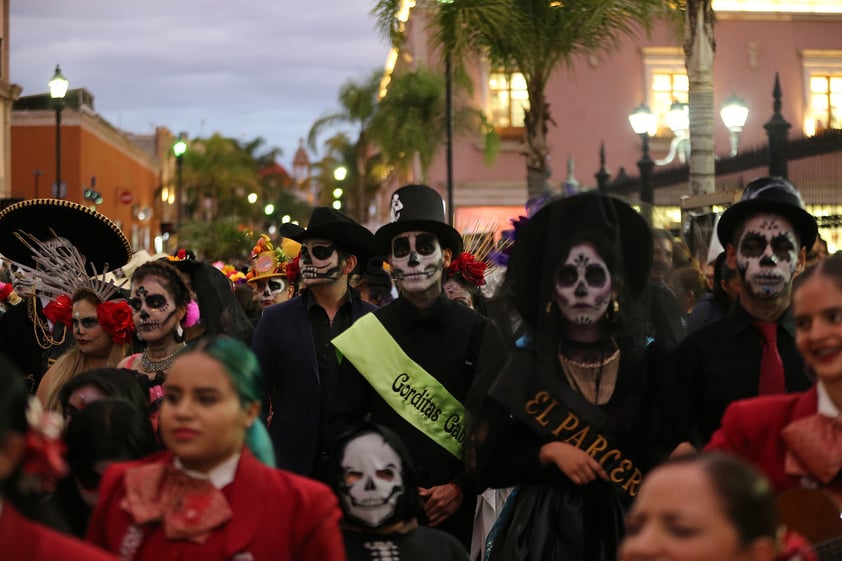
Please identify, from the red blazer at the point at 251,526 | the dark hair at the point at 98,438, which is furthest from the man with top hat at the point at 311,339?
the red blazer at the point at 251,526

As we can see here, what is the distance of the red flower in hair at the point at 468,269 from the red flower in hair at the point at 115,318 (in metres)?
3.46

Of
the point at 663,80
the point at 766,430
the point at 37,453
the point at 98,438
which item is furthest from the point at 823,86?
the point at 37,453

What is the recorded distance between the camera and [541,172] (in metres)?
19.0

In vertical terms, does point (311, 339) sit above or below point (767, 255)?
below

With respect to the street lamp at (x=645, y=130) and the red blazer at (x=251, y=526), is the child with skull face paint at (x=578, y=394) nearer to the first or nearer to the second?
the red blazer at (x=251, y=526)

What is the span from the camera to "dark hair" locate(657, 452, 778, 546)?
3.18m

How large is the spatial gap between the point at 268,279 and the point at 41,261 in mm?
3842

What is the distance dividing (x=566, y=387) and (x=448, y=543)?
756 millimetres

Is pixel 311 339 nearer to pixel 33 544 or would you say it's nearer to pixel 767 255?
pixel 767 255

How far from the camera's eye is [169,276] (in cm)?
742

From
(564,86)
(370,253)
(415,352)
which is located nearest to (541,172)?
(370,253)

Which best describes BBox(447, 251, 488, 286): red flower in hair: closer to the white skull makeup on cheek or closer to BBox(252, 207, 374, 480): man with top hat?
BBox(252, 207, 374, 480): man with top hat

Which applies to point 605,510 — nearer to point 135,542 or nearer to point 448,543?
point 448,543

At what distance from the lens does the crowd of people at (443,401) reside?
12.0ft
